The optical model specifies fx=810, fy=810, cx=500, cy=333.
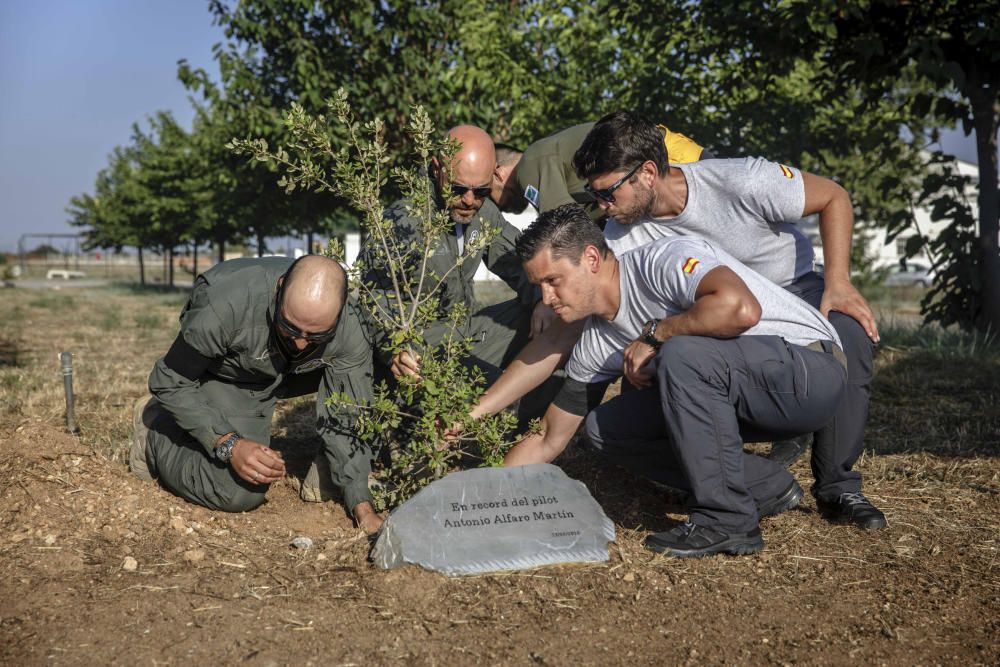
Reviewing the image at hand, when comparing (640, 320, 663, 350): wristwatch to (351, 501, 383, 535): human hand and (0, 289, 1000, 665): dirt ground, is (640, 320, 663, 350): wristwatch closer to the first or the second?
(0, 289, 1000, 665): dirt ground

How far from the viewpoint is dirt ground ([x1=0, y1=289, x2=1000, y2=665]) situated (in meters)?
2.36

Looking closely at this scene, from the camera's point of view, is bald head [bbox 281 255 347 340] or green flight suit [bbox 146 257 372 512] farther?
green flight suit [bbox 146 257 372 512]

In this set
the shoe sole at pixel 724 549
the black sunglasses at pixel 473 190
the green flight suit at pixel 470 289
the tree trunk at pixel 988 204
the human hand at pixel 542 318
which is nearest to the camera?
the shoe sole at pixel 724 549

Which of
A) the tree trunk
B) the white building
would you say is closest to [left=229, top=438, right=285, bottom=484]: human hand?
the tree trunk

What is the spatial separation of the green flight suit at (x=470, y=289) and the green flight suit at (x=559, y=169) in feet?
1.02

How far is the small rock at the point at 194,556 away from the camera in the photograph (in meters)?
3.06

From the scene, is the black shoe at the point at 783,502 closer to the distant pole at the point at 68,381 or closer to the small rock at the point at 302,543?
the small rock at the point at 302,543

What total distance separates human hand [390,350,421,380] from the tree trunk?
6.23 metres

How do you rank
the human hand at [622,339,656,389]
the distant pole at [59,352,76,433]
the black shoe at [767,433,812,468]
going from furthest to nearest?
1. the distant pole at [59,352,76,433]
2. the black shoe at [767,433,812,468]
3. the human hand at [622,339,656,389]

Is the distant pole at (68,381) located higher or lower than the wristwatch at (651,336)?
lower

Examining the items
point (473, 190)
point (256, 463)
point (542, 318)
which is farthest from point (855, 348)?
point (256, 463)

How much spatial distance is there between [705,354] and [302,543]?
1.73 metres

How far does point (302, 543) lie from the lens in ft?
10.6

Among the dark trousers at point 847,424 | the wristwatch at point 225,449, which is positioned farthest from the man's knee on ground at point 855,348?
the wristwatch at point 225,449
